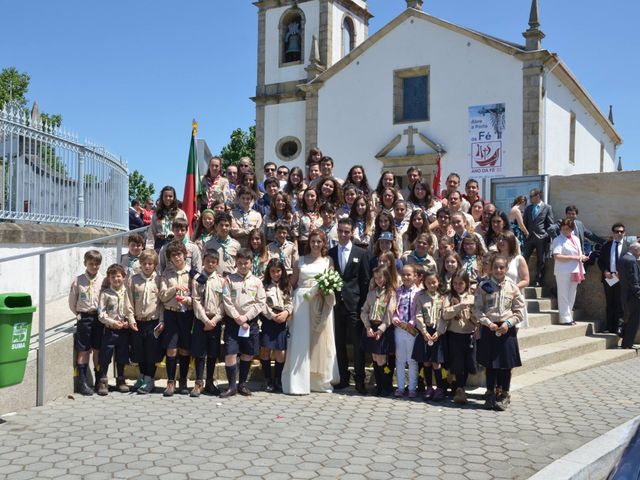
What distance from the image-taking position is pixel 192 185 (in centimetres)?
1034

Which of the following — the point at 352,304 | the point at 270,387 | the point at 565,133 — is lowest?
the point at 270,387

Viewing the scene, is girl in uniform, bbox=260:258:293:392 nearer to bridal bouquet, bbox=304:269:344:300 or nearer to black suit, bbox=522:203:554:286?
bridal bouquet, bbox=304:269:344:300

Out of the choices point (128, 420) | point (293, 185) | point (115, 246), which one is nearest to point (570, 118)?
point (293, 185)

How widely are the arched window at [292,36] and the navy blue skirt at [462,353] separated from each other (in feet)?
79.6

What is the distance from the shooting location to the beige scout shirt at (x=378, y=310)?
25.0ft

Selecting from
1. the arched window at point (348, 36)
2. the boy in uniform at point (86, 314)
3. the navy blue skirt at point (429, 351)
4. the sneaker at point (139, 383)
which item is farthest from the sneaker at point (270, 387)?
the arched window at point (348, 36)

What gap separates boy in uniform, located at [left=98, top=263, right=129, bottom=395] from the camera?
24.1ft

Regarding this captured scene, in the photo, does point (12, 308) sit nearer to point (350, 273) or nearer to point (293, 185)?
point (350, 273)

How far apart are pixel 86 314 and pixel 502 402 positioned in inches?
173

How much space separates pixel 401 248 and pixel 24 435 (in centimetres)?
459

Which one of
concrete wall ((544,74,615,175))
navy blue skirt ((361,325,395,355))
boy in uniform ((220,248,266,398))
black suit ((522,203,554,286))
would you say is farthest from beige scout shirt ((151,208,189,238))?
concrete wall ((544,74,615,175))

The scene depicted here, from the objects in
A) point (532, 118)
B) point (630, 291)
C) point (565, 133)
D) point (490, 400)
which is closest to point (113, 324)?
point (490, 400)

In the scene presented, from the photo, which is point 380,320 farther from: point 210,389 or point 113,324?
point 113,324

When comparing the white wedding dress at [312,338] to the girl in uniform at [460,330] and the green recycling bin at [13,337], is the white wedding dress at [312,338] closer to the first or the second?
the girl in uniform at [460,330]
